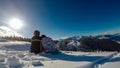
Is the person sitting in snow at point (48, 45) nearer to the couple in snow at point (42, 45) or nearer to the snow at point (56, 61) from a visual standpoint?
the couple in snow at point (42, 45)

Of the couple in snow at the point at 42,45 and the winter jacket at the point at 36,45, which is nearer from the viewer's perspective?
the couple in snow at the point at 42,45

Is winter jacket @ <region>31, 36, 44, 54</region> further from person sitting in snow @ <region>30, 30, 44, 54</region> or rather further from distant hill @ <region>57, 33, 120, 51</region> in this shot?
distant hill @ <region>57, 33, 120, 51</region>

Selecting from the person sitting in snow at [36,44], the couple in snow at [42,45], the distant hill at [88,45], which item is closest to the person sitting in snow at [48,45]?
the couple in snow at [42,45]

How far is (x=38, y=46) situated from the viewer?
1178cm

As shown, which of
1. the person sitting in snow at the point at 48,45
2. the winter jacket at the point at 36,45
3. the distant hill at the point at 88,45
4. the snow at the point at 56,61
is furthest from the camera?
the distant hill at the point at 88,45

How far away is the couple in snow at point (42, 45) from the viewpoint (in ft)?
37.4

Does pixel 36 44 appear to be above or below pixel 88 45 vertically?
below

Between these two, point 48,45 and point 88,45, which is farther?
point 88,45

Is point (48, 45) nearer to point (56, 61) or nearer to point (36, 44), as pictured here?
point (36, 44)

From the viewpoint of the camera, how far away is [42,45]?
11.6 meters

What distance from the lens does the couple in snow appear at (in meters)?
11.4

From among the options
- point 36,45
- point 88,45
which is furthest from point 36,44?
point 88,45

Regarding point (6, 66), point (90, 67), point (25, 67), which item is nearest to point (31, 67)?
point (25, 67)

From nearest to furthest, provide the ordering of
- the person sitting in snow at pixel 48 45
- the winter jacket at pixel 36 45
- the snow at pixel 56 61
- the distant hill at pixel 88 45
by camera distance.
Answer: the snow at pixel 56 61 → the person sitting in snow at pixel 48 45 → the winter jacket at pixel 36 45 → the distant hill at pixel 88 45
